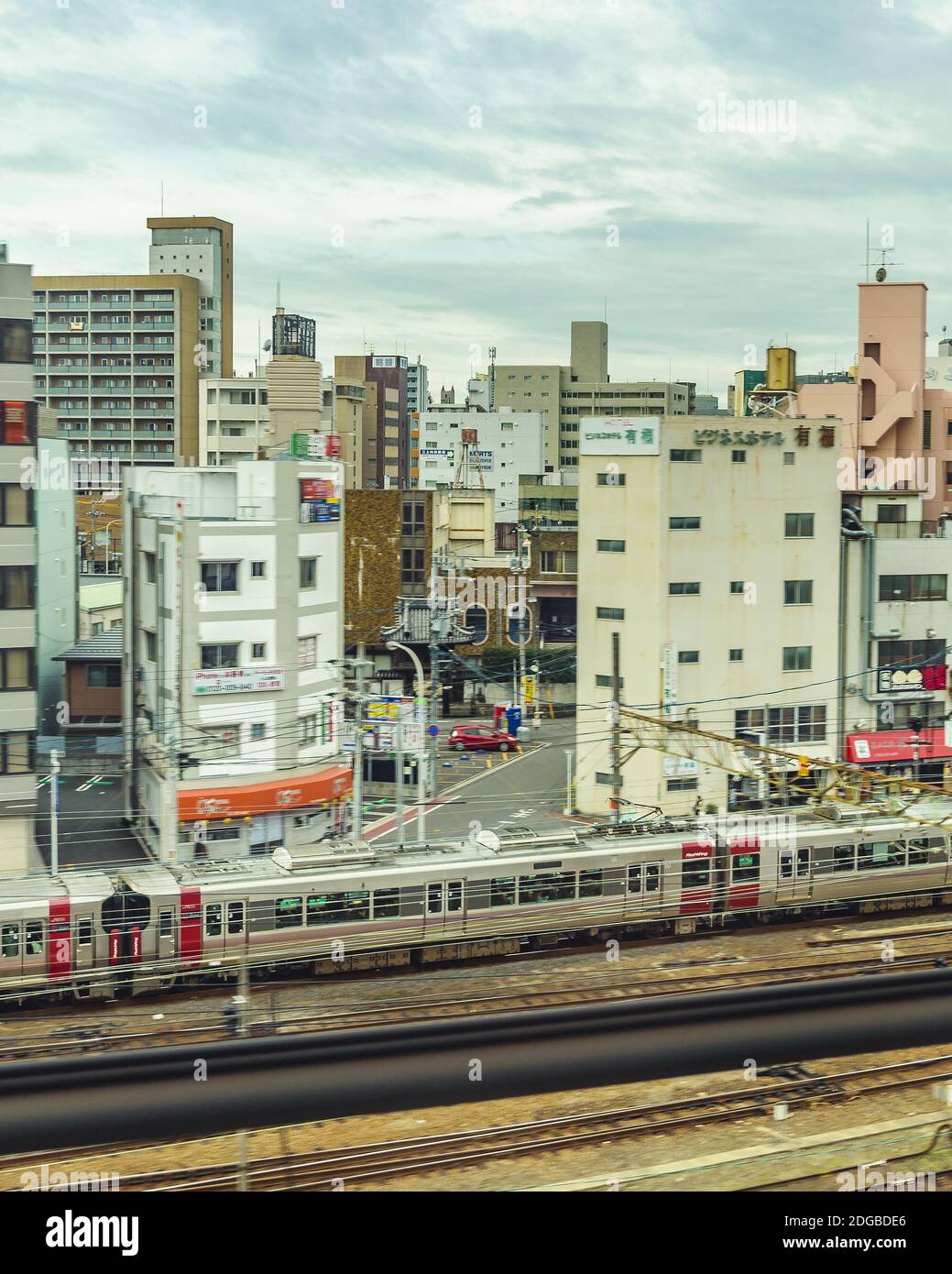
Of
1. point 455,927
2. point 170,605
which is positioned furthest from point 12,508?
point 455,927

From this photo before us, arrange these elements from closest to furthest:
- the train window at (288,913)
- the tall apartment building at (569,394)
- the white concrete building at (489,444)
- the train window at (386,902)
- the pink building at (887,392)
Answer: the train window at (288,913), the train window at (386,902), the pink building at (887,392), the white concrete building at (489,444), the tall apartment building at (569,394)

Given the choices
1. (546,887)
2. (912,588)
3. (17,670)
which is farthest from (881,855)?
(17,670)

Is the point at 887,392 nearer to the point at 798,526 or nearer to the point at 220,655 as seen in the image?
the point at 798,526

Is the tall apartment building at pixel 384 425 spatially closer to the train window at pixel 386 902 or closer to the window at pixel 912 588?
the window at pixel 912 588

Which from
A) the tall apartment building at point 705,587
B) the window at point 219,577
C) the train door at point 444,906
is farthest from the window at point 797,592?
the train door at point 444,906

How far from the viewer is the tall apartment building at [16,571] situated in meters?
17.6

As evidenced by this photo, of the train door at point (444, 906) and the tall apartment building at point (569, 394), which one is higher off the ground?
the tall apartment building at point (569, 394)

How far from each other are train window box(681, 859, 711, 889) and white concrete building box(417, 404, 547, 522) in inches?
1604

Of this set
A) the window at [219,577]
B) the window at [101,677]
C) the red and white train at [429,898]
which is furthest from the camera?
the window at [101,677]

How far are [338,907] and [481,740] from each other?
13960 millimetres

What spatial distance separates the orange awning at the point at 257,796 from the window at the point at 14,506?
4.87 meters
